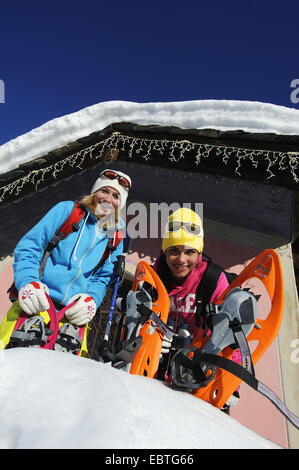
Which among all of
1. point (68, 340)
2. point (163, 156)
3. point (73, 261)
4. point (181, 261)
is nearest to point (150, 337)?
point (68, 340)

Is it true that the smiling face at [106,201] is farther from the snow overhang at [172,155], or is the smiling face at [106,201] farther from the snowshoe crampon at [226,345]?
the snowshoe crampon at [226,345]

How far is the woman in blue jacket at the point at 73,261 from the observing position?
1.71 metres

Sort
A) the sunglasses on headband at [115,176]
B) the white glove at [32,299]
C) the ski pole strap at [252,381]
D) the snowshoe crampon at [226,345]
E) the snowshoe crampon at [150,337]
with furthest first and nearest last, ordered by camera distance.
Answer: the sunglasses on headband at [115,176], the white glove at [32,299], the snowshoe crampon at [150,337], the snowshoe crampon at [226,345], the ski pole strap at [252,381]

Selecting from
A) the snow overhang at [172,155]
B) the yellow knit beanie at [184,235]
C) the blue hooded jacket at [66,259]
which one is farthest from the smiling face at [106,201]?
the snow overhang at [172,155]

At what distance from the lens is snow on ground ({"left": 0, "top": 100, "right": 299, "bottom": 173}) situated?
2531mm

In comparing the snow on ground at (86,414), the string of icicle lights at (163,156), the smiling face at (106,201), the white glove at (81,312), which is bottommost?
the snow on ground at (86,414)

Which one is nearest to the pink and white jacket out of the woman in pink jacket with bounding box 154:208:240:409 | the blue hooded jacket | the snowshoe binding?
the woman in pink jacket with bounding box 154:208:240:409

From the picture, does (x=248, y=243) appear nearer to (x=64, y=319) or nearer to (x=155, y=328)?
(x=155, y=328)

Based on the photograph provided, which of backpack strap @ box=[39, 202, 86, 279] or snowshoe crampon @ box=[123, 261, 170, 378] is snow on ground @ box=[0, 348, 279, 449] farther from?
backpack strap @ box=[39, 202, 86, 279]

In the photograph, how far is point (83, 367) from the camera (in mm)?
771

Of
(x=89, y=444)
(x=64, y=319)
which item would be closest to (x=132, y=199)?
(x=64, y=319)

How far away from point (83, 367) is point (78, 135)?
299 centimetres

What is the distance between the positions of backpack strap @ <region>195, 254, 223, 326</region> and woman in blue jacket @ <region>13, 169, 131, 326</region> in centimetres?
72

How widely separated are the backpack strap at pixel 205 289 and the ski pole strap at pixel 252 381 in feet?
2.52
